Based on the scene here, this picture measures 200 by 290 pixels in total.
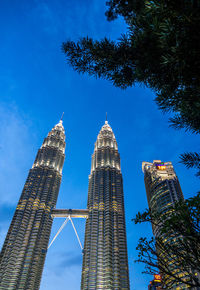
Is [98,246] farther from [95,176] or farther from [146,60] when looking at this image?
[146,60]

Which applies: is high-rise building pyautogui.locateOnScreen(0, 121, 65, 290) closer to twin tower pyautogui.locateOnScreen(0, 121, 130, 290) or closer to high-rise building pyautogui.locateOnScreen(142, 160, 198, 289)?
twin tower pyautogui.locateOnScreen(0, 121, 130, 290)

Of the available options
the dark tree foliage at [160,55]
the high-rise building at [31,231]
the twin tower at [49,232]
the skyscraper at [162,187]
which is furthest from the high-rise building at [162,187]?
the dark tree foliage at [160,55]

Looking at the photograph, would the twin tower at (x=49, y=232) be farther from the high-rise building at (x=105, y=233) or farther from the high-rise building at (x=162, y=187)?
the high-rise building at (x=162, y=187)

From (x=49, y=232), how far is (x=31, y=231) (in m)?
12.3

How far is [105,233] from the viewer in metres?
87.4

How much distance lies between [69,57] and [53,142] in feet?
434

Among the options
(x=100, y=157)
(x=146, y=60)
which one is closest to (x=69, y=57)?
(x=146, y=60)

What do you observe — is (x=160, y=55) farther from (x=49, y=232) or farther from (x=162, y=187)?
(x=49, y=232)

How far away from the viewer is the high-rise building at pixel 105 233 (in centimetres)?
7556

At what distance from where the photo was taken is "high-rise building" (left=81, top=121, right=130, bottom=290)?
7556 cm

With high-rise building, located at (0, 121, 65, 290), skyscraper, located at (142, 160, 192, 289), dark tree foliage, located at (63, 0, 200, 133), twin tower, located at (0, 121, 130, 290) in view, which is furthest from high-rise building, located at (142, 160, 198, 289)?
dark tree foliage, located at (63, 0, 200, 133)

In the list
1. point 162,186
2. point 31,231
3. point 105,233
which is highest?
point 162,186

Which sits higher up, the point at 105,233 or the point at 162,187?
the point at 162,187

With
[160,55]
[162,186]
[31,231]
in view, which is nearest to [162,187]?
[162,186]
